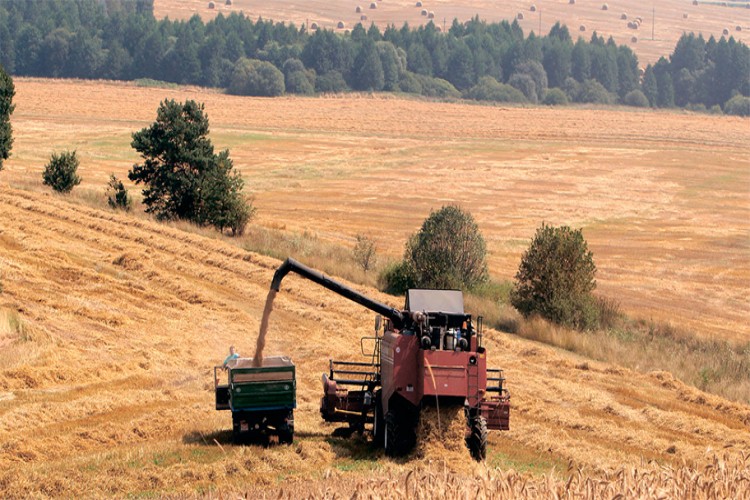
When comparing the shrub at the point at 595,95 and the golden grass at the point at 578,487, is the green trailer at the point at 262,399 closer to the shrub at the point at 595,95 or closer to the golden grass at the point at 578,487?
the golden grass at the point at 578,487

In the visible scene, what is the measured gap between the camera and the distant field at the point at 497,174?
1906 inches

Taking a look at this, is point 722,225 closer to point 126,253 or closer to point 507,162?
point 507,162

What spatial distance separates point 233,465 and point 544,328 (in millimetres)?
17213

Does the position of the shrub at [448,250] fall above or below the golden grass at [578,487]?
below

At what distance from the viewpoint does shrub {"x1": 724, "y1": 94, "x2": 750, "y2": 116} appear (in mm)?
163000

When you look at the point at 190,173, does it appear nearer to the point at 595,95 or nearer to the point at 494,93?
the point at 494,93

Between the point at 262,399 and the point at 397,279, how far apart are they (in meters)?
18.6

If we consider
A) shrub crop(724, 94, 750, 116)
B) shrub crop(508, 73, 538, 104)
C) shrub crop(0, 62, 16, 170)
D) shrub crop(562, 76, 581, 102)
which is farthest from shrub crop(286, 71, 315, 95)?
shrub crop(0, 62, 16, 170)

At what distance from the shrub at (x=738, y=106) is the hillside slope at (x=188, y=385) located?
137563 millimetres

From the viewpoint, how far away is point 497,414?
19.4 meters

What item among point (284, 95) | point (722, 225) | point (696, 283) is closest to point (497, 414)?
point (696, 283)

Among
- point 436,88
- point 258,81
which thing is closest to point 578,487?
point 258,81

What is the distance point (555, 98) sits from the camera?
549 ft

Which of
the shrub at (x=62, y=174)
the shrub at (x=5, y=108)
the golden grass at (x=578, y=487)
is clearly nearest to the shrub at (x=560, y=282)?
the golden grass at (x=578, y=487)
